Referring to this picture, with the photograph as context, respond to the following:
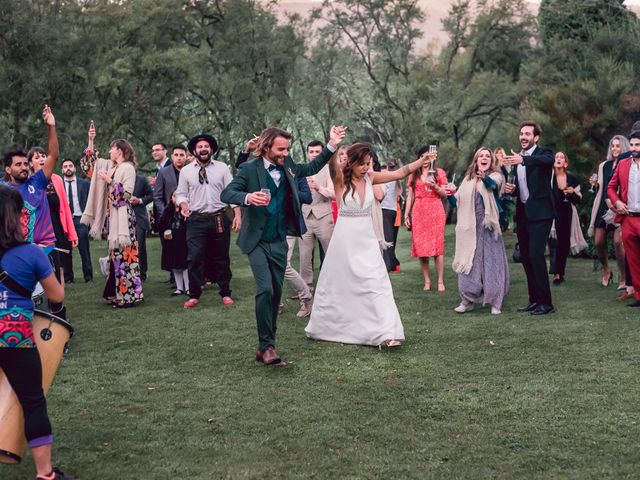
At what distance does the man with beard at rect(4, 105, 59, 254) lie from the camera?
761cm

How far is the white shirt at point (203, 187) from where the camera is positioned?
37.2 feet

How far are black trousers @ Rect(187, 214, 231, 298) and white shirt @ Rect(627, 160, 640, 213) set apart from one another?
16.3 feet

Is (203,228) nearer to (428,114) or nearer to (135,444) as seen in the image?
(135,444)

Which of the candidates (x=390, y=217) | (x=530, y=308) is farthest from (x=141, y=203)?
(x=530, y=308)

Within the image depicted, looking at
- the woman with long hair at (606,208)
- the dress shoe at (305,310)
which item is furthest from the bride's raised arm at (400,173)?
the woman with long hair at (606,208)

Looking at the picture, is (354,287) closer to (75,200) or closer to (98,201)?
(98,201)

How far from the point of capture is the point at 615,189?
1106 cm

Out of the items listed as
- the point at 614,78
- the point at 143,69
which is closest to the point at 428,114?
the point at 143,69

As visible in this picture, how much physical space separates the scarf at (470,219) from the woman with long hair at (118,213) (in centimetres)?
418

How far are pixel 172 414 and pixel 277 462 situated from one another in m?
1.40

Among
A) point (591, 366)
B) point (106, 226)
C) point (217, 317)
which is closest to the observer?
point (591, 366)

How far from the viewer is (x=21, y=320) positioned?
15.7 ft

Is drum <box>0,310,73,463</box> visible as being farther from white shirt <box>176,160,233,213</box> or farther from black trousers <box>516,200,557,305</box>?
black trousers <box>516,200,557,305</box>

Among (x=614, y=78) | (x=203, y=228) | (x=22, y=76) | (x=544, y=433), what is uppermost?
(x=22, y=76)
